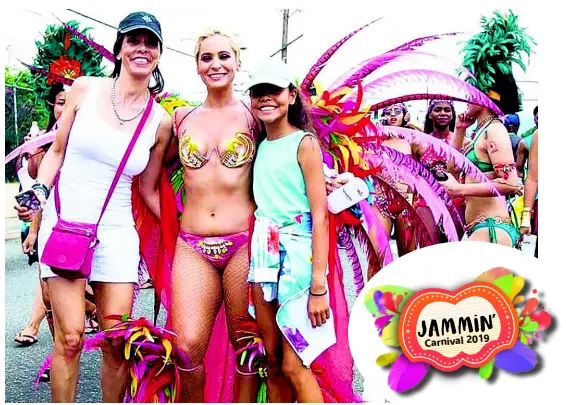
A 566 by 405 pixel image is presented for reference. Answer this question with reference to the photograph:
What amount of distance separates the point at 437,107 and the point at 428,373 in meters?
1.13

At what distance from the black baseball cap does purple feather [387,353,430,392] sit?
5.11ft

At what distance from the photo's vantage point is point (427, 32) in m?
2.83

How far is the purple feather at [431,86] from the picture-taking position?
2789 millimetres

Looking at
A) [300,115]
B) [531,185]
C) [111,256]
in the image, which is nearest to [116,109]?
[111,256]

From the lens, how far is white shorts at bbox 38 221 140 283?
2.76m

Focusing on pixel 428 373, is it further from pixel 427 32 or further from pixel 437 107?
pixel 427 32

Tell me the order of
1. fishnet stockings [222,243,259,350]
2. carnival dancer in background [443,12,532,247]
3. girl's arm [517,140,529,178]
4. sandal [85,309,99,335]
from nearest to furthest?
1. fishnet stockings [222,243,259,350]
2. carnival dancer in background [443,12,532,247]
3. girl's arm [517,140,529,178]
4. sandal [85,309,99,335]

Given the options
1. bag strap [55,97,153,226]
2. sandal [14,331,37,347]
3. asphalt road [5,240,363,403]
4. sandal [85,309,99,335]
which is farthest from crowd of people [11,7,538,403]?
sandal [14,331,37,347]

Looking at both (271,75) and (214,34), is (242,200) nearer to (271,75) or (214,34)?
Result: (271,75)

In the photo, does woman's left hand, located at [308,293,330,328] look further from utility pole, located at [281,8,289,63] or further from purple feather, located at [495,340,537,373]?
utility pole, located at [281,8,289,63]

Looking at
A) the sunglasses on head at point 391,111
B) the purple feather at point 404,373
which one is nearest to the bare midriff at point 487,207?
the sunglasses on head at point 391,111

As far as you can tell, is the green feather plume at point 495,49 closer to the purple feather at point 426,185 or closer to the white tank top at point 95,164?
the purple feather at point 426,185

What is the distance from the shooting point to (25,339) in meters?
3.32

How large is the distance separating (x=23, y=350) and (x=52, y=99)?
4.06ft
